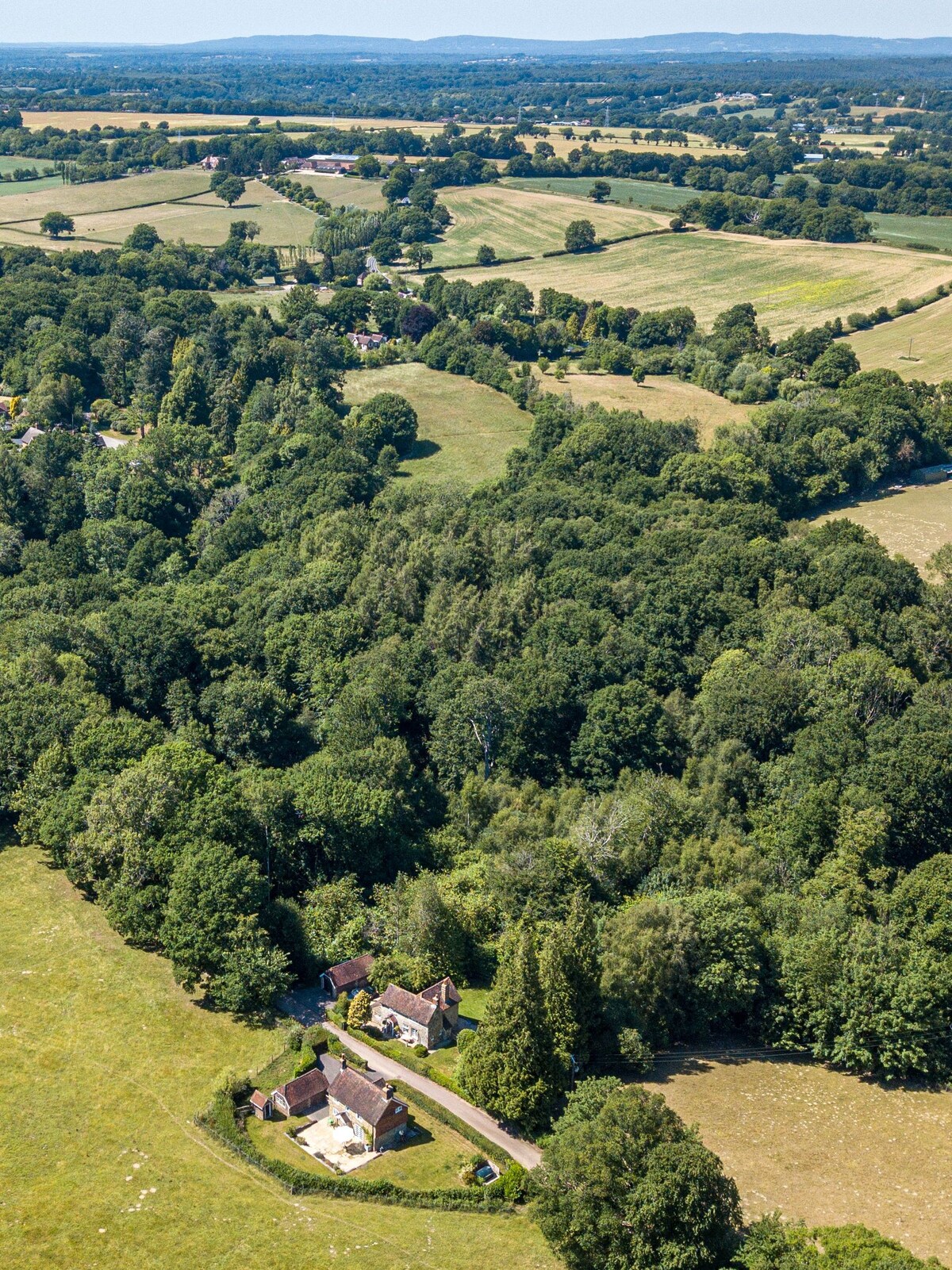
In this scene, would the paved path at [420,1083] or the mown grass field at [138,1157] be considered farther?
the paved path at [420,1083]

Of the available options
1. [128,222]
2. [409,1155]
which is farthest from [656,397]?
[128,222]

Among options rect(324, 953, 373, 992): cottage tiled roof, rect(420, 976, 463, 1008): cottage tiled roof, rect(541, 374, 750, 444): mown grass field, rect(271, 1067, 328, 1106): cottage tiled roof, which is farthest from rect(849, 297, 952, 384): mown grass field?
rect(271, 1067, 328, 1106): cottage tiled roof

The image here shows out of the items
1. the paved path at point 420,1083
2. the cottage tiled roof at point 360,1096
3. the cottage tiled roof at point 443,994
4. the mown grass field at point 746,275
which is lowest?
the paved path at point 420,1083

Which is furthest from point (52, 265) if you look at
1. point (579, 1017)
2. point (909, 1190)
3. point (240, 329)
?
point (909, 1190)

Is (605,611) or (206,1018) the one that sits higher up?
(605,611)

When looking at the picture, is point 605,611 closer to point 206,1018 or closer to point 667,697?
point 667,697

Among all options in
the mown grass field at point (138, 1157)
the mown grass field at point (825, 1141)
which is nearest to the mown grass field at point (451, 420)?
the mown grass field at point (138, 1157)

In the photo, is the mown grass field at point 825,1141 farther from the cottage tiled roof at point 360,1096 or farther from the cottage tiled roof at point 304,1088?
the cottage tiled roof at point 304,1088
